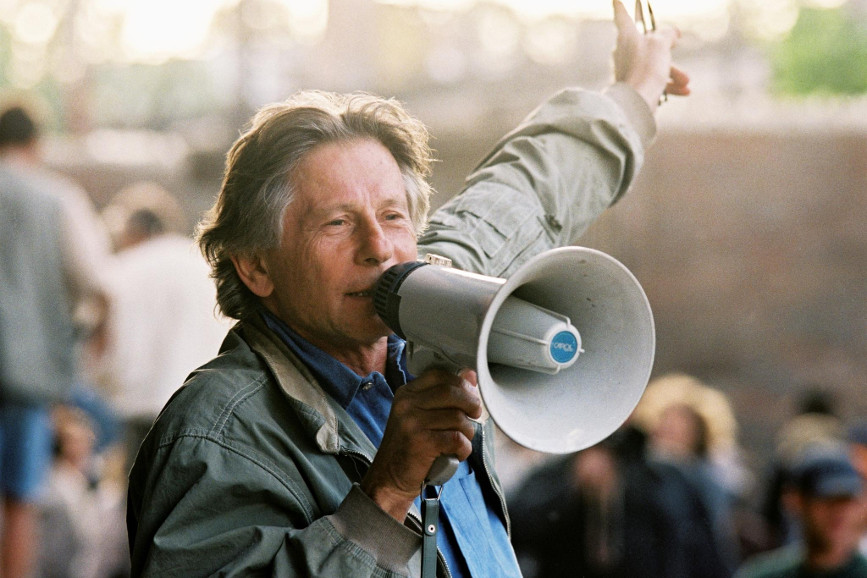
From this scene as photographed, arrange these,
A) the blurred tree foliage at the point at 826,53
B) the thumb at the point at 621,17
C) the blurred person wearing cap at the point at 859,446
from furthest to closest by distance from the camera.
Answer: the blurred tree foliage at the point at 826,53
the blurred person wearing cap at the point at 859,446
the thumb at the point at 621,17

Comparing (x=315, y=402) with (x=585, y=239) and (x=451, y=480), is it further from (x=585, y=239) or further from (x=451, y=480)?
(x=585, y=239)

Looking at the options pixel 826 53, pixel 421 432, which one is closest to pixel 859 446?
pixel 421 432

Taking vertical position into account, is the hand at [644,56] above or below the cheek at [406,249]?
above

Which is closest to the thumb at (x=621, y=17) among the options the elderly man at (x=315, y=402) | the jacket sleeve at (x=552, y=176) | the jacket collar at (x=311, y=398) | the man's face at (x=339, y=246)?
the jacket sleeve at (x=552, y=176)

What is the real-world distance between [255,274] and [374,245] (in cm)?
23

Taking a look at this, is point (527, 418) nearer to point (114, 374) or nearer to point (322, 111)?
point (322, 111)

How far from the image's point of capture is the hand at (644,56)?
2363mm

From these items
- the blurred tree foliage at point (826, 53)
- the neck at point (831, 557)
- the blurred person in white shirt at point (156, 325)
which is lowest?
the blurred tree foliage at point (826, 53)

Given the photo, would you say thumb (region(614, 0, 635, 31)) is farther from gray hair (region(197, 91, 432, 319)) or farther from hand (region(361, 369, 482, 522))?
hand (region(361, 369, 482, 522))

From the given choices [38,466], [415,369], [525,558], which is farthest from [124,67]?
[415,369]

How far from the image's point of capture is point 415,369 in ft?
5.16

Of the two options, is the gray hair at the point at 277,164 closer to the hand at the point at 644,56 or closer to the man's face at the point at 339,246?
the man's face at the point at 339,246

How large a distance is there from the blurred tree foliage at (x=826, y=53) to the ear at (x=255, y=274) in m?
22.0

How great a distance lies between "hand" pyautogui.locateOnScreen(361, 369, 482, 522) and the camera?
1480 millimetres
